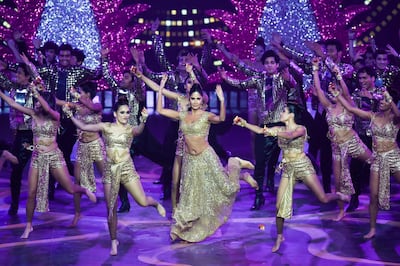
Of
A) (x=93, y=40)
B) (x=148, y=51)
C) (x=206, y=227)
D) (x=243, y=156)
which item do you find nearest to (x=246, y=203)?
(x=206, y=227)

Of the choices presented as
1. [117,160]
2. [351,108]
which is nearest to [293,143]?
[351,108]

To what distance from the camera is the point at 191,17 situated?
18.7m

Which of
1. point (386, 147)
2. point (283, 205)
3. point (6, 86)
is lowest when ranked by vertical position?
point (283, 205)

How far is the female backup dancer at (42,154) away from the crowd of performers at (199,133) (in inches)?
0.5

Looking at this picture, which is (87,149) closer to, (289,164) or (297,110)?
(289,164)

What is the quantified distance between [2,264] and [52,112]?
1.88m

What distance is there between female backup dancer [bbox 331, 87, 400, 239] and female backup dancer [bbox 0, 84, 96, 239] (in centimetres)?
314

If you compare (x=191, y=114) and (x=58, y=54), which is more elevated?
(x=58, y=54)

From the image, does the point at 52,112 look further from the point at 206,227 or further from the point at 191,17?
the point at 191,17

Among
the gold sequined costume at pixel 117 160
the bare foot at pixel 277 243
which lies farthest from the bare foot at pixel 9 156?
the bare foot at pixel 277 243

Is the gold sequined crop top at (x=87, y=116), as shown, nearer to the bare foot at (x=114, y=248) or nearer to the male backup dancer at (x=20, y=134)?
the male backup dancer at (x=20, y=134)

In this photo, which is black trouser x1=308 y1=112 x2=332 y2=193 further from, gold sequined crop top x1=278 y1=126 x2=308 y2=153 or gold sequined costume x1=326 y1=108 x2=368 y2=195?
gold sequined crop top x1=278 y1=126 x2=308 y2=153

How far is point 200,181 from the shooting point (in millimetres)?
7875

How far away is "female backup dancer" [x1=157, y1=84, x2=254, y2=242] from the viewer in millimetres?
7812
